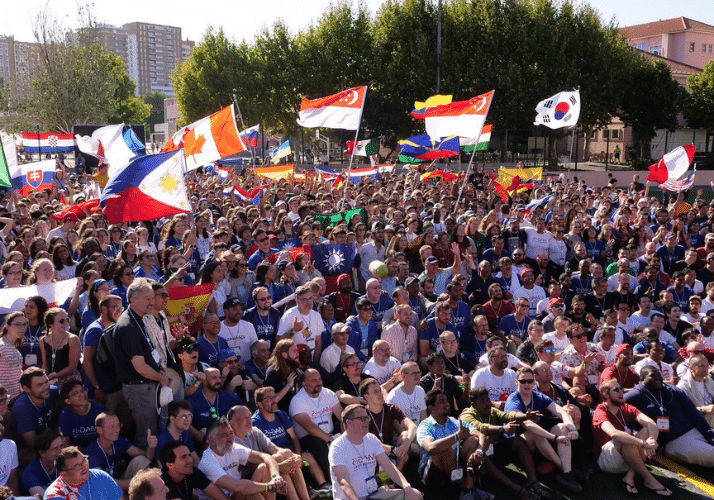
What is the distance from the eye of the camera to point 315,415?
22.0 ft

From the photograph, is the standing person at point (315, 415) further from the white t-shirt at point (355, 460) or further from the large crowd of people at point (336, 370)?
the white t-shirt at point (355, 460)

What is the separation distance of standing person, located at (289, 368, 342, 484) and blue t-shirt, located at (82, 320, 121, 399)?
5.21ft

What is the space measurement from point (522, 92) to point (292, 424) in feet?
112

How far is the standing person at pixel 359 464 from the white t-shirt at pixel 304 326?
2.01 meters

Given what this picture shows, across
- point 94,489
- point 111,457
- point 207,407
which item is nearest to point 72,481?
point 94,489

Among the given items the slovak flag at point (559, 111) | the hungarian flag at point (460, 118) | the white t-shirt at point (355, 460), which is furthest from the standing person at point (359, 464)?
the slovak flag at point (559, 111)

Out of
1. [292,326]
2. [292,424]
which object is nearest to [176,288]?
[292,326]

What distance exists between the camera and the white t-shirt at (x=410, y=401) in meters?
6.95

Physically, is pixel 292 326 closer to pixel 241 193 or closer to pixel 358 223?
pixel 358 223

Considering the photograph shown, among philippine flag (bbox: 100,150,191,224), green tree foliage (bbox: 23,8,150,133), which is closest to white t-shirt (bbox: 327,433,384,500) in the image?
philippine flag (bbox: 100,150,191,224)

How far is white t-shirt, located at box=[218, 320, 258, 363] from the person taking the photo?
7449mm

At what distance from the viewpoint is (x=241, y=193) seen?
53.3 ft

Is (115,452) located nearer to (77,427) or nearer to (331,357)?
(77,427)

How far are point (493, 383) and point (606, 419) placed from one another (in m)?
1.11
